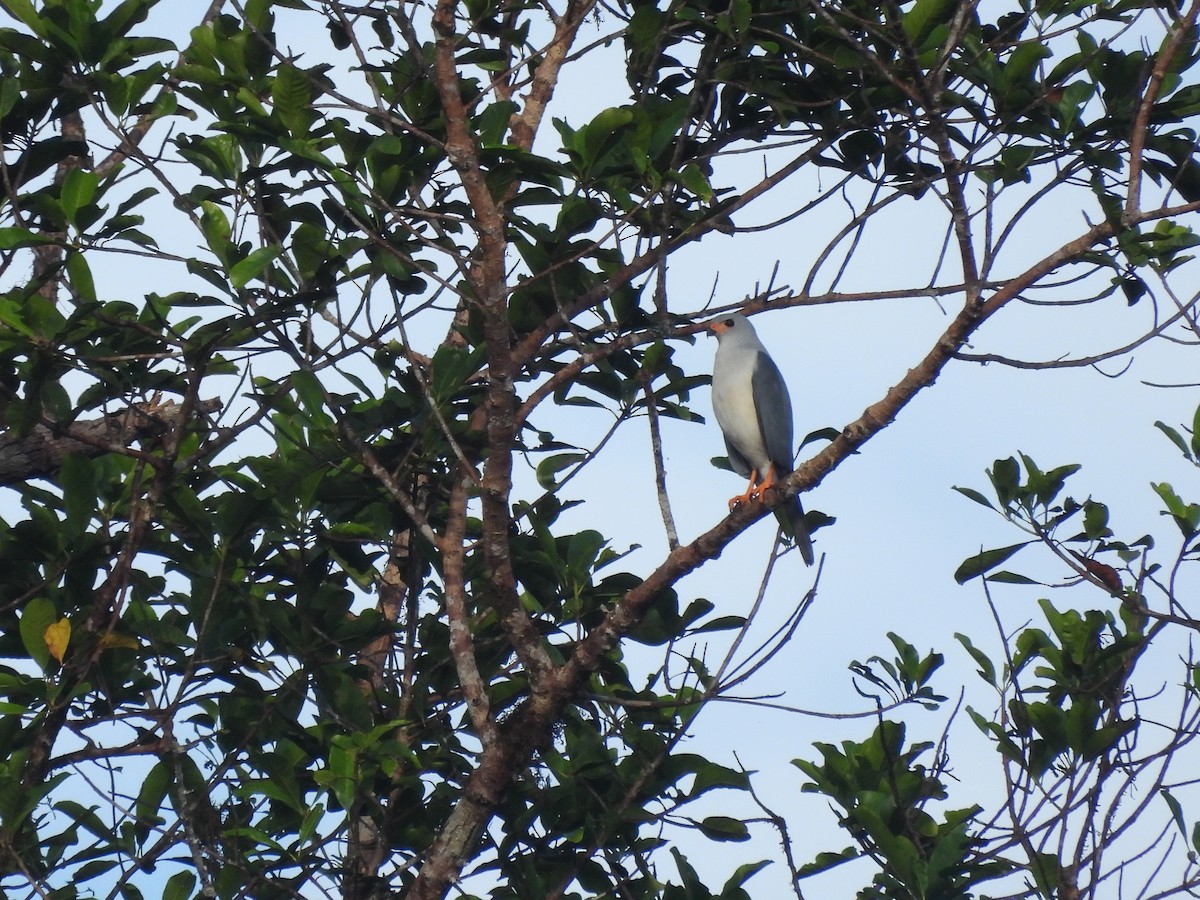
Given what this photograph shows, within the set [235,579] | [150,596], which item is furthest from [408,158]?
[150,596]

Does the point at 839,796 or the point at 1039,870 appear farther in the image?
the point at 839,796

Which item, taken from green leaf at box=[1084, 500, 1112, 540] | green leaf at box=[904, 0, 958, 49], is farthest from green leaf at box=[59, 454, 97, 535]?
green leaf at box=[1084, 500, 1112, 540]

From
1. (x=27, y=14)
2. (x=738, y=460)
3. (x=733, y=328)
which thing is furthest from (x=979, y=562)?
(x=733, y=328)

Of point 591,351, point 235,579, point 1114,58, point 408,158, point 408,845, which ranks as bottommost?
point 408,845

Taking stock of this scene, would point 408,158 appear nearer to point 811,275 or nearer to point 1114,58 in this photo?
point 811,275

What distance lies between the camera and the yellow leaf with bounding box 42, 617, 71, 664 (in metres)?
3.53

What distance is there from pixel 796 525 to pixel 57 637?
2.57 m

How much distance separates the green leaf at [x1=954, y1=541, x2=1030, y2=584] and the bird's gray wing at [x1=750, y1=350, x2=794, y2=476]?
2.40m

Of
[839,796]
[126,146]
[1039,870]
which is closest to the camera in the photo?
[1039,870]

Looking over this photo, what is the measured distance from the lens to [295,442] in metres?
3.63

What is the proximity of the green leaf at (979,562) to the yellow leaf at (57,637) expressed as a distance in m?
2.65

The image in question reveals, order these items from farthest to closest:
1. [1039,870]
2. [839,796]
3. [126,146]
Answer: [839,796] → [126,146] → [1039,870]

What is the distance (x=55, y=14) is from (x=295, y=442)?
1.40 metres

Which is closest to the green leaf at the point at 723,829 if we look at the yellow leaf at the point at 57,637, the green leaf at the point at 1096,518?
the green leaf at the point at 1096,518
